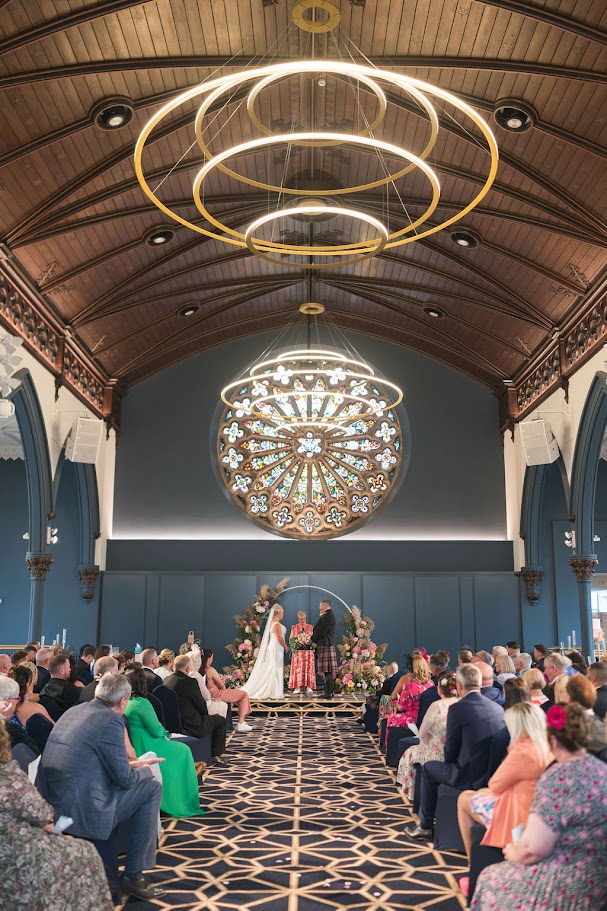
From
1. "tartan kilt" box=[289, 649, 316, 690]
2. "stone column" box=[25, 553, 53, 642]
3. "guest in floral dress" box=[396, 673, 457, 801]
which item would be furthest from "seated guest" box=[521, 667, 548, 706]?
"stone column" box=[25, 553, 53, 642]

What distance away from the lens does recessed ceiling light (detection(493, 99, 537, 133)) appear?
355 inches

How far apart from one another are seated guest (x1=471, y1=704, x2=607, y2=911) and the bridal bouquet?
11.0 metres

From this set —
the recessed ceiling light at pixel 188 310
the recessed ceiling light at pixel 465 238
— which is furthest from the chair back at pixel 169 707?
the recessed ceiling light at pixel 188 310

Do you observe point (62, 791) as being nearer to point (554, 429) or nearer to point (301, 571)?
point (554, 429)

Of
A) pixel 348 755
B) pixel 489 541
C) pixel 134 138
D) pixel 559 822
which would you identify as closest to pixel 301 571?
pixel 489 541

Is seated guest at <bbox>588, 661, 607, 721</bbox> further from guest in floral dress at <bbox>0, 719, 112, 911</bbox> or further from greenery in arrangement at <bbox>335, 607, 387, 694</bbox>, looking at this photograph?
greenery in arrangement at <bbox>335, 607, 387, 694</bbox>

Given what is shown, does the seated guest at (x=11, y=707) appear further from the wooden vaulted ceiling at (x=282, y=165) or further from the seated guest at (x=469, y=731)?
the wooden vaulted ceiling at (x=282, y=165)

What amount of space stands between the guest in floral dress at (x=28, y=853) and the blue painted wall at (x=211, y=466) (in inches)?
517

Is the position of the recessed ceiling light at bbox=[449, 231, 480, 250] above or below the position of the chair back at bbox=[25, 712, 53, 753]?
above

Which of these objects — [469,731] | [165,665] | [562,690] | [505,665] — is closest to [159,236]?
[165,665]

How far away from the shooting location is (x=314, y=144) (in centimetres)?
752

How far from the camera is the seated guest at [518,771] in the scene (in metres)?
4.11

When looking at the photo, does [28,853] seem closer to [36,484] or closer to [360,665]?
[36,484]

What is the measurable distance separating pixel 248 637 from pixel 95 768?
10194 millimetres
